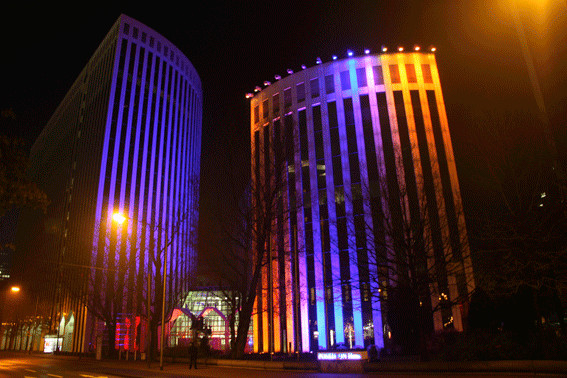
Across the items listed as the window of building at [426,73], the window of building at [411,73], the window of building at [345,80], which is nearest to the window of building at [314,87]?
the window of building at [345,80]

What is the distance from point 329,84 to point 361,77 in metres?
3.50

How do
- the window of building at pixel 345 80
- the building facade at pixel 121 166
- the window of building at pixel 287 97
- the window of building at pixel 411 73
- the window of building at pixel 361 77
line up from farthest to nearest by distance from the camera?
the building facade at pixel 121 166
the window of building at pixel 287 97
the window of building at pixel 345 80
the window of building at pixel 361 77
the window of building at pixel 411 73

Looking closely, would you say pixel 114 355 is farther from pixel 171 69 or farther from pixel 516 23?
pixel 171 69

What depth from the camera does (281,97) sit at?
46.8 m

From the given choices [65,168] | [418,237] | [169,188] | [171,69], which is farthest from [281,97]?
[65,168]

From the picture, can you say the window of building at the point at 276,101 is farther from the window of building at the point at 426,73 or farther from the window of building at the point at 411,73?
the window of building at the point at 426,73

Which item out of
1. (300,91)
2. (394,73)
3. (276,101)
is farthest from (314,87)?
(394,73)

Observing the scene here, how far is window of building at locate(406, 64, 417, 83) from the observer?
138 feet

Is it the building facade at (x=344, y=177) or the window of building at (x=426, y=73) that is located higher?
the window of building at (x=426, y=73)

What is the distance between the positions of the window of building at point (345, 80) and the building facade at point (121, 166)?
29.3 meters

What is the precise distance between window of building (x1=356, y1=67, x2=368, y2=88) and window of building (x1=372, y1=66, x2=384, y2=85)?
1.06 metres

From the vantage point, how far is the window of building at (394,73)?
42.2m

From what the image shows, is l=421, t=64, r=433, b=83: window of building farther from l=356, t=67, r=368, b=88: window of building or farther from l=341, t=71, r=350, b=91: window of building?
l=341, t=71, r=350, b=91: window of building

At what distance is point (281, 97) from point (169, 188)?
122ft
